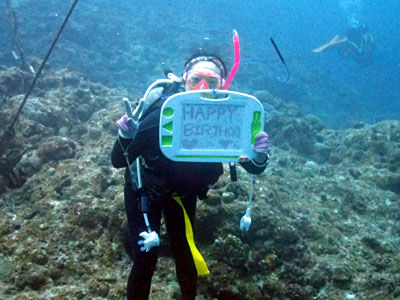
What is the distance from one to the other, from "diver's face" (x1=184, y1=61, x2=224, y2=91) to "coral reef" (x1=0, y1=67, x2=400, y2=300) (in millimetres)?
1833

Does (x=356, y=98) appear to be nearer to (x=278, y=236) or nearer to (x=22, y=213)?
(x=278, y=236)

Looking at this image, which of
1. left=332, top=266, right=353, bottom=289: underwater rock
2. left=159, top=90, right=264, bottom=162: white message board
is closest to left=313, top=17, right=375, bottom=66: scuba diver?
left=332, top=266, right=353, bottom=289: underwater rock

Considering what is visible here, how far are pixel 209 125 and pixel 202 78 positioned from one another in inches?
20.3

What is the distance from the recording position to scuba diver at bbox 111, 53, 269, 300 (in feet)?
7.35

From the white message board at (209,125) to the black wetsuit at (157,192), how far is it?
0.23m

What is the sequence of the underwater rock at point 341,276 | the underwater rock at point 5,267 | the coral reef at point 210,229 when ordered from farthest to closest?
1. the underwater rock at point 341,276
2. the coral reef at point 210,229
3. the underwater rock at point 5,267

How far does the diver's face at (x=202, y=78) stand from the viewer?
245cm

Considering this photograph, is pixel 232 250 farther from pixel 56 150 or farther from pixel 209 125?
pixel 56 150

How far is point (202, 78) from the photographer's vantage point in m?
2.48

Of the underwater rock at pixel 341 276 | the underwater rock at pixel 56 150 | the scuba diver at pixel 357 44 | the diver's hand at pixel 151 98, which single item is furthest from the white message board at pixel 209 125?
the scuba diver at pixel 357 44

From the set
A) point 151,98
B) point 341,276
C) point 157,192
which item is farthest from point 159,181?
point 341,276

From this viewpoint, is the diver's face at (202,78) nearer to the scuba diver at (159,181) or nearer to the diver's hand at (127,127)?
the scuba diver at (159,181)

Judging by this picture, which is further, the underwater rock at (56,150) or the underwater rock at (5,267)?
the underwater rock at (56,150)

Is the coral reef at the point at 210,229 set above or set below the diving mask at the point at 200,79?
below
